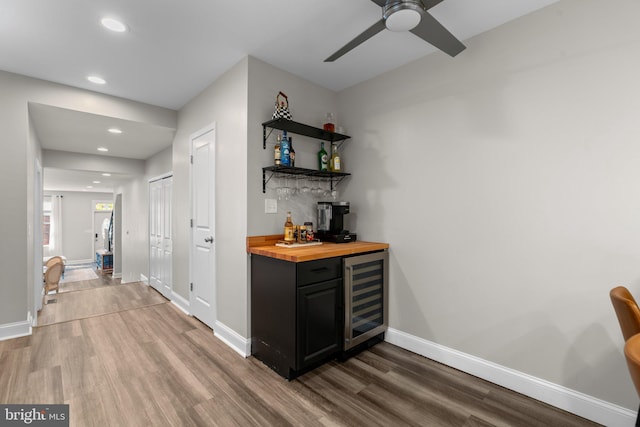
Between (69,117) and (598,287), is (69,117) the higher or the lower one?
the higher one

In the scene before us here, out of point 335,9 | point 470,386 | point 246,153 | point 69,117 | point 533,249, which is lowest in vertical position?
point 470,386

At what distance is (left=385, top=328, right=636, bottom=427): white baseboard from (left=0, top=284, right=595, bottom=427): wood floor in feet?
0.18

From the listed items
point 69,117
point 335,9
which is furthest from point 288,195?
point 69,117

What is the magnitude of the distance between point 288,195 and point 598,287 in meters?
2.35

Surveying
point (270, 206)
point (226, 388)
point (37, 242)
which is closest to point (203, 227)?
point (270, 206)

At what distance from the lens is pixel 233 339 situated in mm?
2686

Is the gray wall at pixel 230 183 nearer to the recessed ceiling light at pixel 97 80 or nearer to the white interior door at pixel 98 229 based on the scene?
the recessed ceiling light at pixel 97 80

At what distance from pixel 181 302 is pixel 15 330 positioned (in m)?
1.52

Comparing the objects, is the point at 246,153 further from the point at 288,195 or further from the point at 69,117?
the point at 69,117

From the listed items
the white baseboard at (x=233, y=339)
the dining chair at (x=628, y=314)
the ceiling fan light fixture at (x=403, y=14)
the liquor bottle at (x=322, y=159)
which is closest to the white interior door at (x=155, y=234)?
the white baseboard at (x=233, y=339)

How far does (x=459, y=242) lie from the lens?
233cm
